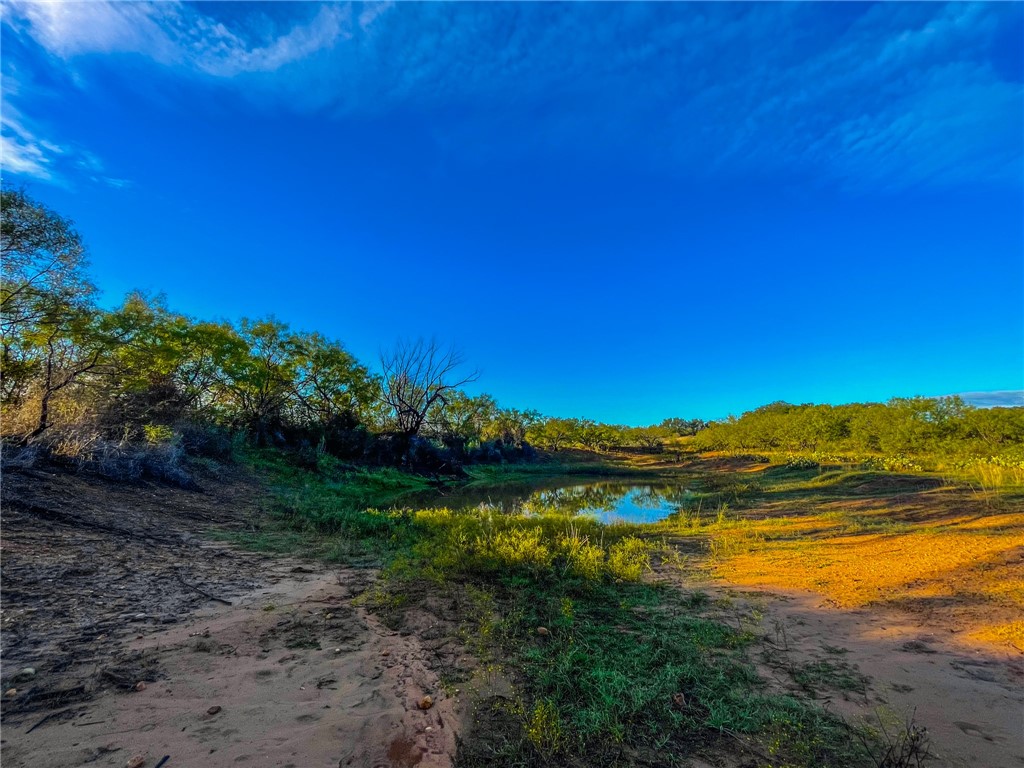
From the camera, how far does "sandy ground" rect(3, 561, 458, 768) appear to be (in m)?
2.73

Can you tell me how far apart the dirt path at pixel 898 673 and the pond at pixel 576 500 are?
31.9 ft

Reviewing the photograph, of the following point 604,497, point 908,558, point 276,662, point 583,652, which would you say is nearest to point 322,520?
point 276,662

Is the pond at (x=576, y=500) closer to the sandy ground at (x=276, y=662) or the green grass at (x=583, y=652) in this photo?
the green grass at (x=583, y=652)

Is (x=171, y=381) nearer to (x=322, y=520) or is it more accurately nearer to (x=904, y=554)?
(x=322, y=520)

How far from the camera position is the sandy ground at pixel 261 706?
273 cm

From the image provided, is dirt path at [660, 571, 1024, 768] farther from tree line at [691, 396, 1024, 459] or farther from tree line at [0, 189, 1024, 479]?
tree line at [691, 396, 1024, 459]

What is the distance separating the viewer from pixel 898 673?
14.2ft

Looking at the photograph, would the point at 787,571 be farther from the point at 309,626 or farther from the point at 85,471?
the point at 85,471

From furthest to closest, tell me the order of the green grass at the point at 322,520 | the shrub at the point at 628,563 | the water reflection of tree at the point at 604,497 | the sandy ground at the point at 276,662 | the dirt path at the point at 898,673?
the water reflection of tree at the point at 604,497 → the green grass at the point at 322,520 → the shrub at the point at 628,563 → the dirt path at the point at 898,673 → the sandy ground at the point at 276,662

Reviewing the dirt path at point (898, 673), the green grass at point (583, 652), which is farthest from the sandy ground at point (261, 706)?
the dirt path at point (898, 673)

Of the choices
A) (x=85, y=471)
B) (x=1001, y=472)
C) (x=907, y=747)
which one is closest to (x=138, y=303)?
(x=85, y=471)

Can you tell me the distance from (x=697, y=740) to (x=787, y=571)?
20.4 feet

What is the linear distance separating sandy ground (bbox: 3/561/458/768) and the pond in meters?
10.8

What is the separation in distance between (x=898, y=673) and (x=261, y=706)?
5.93 meters
